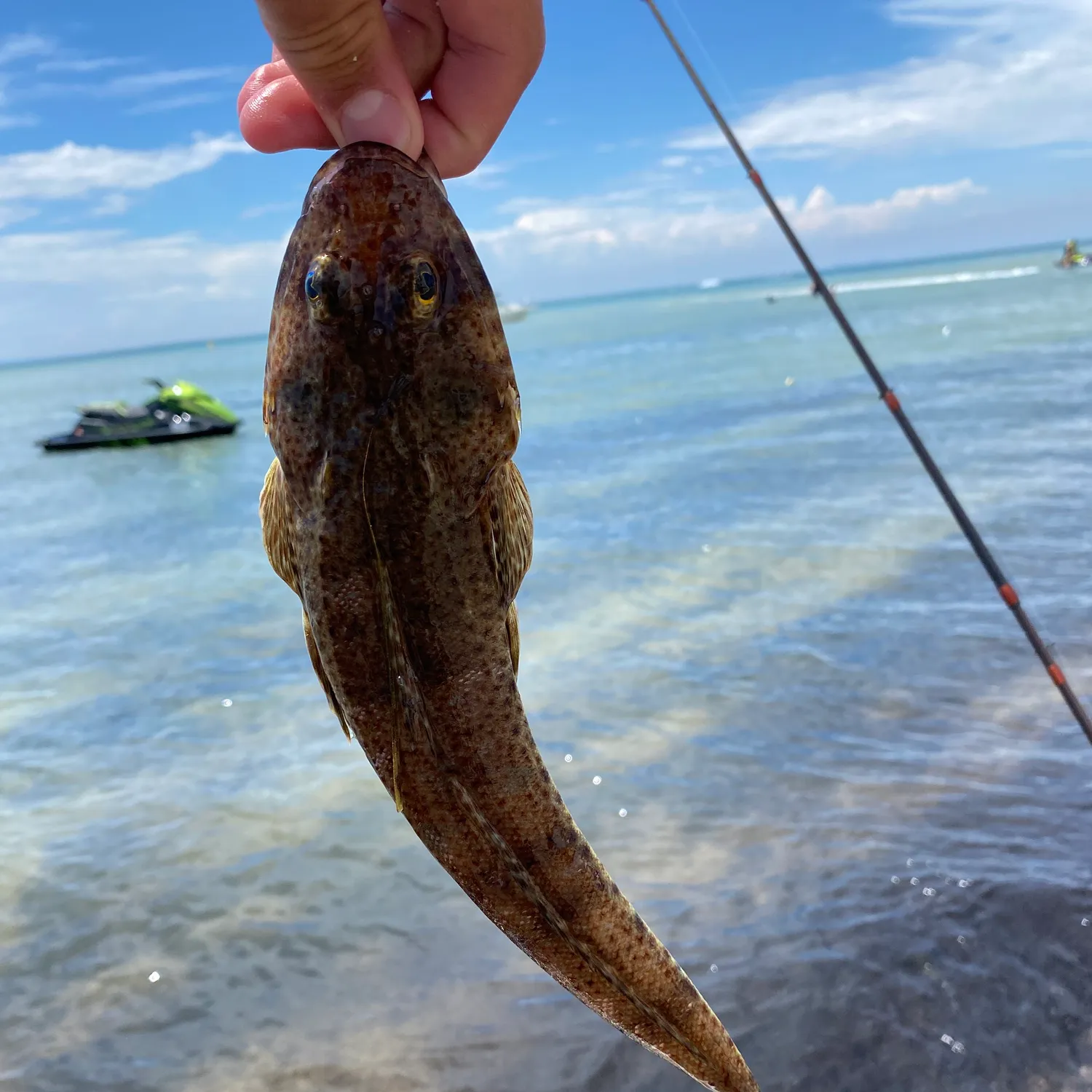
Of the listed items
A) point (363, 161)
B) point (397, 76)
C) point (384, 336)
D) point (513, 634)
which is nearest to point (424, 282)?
point (384, 336)

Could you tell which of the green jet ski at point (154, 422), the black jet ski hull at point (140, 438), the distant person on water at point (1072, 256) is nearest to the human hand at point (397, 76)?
the black jet ski hull at point (140, 438)

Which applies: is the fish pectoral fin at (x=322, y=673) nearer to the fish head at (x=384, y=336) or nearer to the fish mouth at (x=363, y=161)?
the fish head at (x=384, y=336)

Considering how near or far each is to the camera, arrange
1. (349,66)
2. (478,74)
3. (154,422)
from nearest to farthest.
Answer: (349,66) < (478,74) < (154,422)

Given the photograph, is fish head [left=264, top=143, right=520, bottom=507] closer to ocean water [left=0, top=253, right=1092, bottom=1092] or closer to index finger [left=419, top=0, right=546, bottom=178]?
index finger [left=419, top=0, right=546, bottom=178]

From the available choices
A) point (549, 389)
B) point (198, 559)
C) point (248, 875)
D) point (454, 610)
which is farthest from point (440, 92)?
point (549, 389)

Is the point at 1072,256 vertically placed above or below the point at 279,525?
above

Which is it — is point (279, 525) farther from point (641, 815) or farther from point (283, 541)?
point (641, 815)
